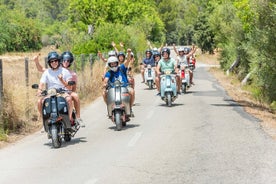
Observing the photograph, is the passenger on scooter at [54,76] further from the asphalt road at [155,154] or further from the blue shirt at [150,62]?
the blue shirt at [150,62]

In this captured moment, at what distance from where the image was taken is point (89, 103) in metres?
22.1

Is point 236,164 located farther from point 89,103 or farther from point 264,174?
point 89,103

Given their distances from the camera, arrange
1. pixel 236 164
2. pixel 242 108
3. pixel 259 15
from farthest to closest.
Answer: pixel 259 15 < pixel 242 108 < pixel 236 164

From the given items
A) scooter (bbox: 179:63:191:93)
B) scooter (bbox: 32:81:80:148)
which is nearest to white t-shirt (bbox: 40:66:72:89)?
scooter (bbox: 32:81:80:148)

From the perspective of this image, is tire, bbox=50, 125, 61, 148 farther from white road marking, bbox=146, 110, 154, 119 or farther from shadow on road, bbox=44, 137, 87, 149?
white road marking, bbox=146, 110, 154, 119

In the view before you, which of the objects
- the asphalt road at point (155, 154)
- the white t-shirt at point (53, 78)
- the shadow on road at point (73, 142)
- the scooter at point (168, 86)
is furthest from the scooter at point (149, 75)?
the white t-shirt at point (53, 78)

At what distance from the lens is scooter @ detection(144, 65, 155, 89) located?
90.3 ft

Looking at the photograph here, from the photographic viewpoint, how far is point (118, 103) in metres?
13.9

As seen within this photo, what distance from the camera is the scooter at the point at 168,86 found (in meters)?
19.1

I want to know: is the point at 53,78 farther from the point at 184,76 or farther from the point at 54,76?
the point at 184,76

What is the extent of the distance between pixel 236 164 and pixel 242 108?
10.00m

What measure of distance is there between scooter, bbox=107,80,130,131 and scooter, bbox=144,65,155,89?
13312 mm

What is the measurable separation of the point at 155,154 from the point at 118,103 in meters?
3.56

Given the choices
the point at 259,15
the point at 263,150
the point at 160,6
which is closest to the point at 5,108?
the point at 263,150
